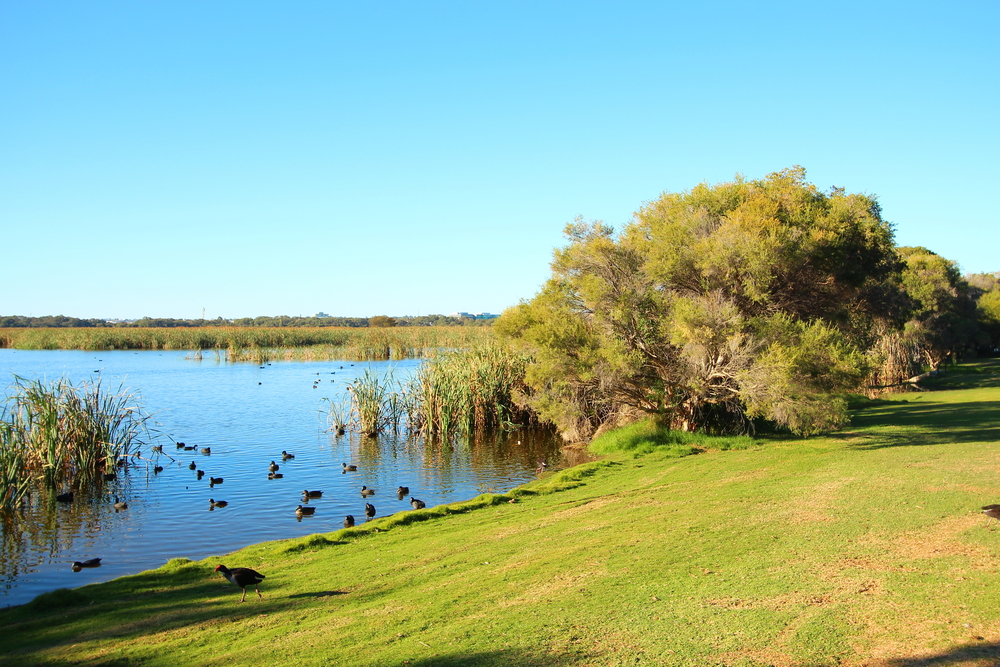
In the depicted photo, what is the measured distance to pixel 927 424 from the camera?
20188 millimetres

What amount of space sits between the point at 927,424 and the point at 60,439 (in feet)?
75.0

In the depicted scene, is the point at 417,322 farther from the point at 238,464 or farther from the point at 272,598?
the point at 272,598

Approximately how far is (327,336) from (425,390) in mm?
57826

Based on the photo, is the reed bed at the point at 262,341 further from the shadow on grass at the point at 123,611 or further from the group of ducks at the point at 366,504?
the shadow on grass at the point at 123,611

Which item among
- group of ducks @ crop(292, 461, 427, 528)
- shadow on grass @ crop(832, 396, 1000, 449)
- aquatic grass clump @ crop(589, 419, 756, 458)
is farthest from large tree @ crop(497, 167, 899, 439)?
group of ducks @ crop(292, 461, 427, 528)

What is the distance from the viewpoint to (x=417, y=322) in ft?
511

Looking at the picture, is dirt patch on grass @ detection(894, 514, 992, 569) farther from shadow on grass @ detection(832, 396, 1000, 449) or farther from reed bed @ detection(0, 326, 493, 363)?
reed bed @ detection(0, 326, 493, 363)

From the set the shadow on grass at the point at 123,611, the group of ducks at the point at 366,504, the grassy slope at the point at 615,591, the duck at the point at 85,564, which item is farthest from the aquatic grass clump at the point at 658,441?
the duck at the point at 85,564

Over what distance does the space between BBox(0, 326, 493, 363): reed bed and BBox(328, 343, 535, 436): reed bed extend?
3392cm

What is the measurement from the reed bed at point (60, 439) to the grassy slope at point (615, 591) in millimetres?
7947

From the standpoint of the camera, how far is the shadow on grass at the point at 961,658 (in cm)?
512

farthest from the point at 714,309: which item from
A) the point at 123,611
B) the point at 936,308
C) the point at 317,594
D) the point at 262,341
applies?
the point at 262,341

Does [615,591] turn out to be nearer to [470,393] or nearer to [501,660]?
[501,660]

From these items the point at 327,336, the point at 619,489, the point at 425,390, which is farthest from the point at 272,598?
the point at 327,336
